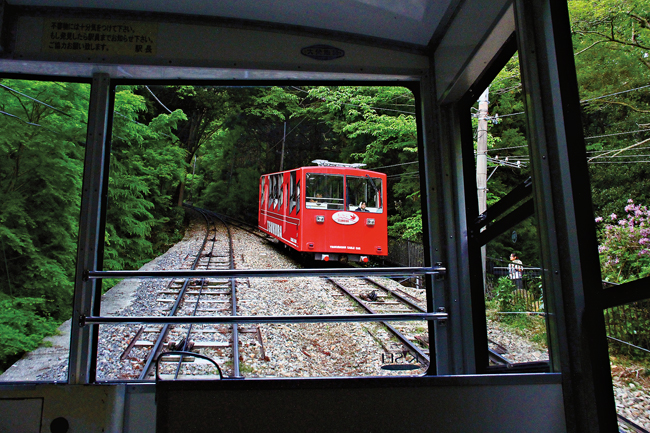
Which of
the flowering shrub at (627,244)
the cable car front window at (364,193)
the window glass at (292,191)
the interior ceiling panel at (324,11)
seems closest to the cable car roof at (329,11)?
the interior ceiling panel at (324,11)

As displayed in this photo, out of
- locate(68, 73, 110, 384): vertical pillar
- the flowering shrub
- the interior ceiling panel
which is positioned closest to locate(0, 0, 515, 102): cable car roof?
the interior ceiling panel

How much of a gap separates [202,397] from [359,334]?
11.1ft

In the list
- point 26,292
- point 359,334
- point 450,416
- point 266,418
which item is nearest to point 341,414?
point 266,418

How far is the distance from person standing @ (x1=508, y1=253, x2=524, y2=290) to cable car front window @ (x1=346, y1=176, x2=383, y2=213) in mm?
4035

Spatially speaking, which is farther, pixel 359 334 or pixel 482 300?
pixel 359 334

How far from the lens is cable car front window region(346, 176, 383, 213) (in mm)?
7566

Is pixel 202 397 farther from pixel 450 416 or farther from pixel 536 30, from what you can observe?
pixel 536 30

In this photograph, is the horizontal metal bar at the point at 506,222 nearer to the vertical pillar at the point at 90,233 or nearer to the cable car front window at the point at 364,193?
the vertical pillar at the point at 90,233

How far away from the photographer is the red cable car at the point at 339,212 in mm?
7625

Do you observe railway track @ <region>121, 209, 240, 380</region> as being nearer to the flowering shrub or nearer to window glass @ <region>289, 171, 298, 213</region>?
the flowering shrub

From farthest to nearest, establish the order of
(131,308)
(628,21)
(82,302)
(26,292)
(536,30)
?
(131,308) < (26,292) < (82,302) < (628,21) < (536,30)

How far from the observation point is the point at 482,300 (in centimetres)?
246

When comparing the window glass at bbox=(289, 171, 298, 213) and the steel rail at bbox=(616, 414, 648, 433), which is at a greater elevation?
the window glass at bbox=(289, 171, 298, 213)

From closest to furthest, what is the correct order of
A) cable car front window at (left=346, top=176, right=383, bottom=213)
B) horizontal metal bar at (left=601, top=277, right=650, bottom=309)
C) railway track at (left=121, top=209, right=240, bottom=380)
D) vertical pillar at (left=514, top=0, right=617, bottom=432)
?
horizontal metal bar at (left=601, top=277, right=650, bottom=309) → vertical pillar at (left=514, top=0, right=617, bottom=432) → railway track at (left=121, top=209, right=240, bottom=380) → cable car front window at (left=346, top=176, right=383, bottom=213)
